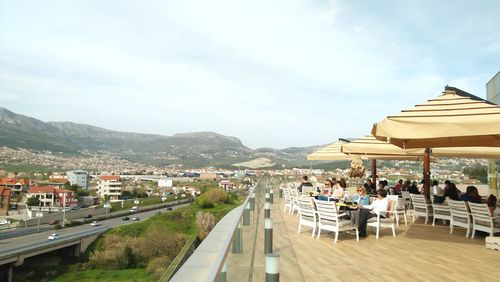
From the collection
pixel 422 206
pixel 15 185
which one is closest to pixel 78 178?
pixel 15 185

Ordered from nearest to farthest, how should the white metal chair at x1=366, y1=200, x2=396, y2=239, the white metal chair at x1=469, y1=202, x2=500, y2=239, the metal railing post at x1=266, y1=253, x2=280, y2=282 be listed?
the metal railing post at x1=266, y1=253, x2=280, y2=282 < the white metal chair at x1=469, y1=202, x2=500, y2=239 < the white metal chair at x1=366, y1=200, x2=396, y2=239

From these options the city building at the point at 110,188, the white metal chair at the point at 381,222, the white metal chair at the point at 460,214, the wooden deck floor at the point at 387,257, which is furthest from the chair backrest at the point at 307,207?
the city building at the point at 110,188

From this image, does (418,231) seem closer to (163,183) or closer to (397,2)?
(397,2)

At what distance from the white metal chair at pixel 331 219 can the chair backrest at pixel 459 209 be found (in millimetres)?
2236

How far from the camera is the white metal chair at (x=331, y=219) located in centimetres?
754

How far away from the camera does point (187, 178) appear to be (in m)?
142

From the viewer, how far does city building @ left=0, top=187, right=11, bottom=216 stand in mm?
82812

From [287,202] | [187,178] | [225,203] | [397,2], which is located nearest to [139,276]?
[225,203]

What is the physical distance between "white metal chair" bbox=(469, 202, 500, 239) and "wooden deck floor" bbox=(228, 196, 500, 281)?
261 mm

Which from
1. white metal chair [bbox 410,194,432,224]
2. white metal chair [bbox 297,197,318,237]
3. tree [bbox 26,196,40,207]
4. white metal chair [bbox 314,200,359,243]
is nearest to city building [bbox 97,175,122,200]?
tree [bbox 26,196,40,207]

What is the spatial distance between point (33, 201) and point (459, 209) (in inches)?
3646

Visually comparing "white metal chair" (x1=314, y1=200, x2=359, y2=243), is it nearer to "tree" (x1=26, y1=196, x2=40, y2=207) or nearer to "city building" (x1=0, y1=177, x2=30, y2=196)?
"tree" (x1=26, y1=196, x2=40, y2=207)

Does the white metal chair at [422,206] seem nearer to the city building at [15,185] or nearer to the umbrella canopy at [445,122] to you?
the umbrella canopy at [445,122]

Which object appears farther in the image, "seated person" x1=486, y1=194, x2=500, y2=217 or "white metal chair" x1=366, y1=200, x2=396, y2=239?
"white metal chair" x1=366, y1=200, x2=396, y2=239
